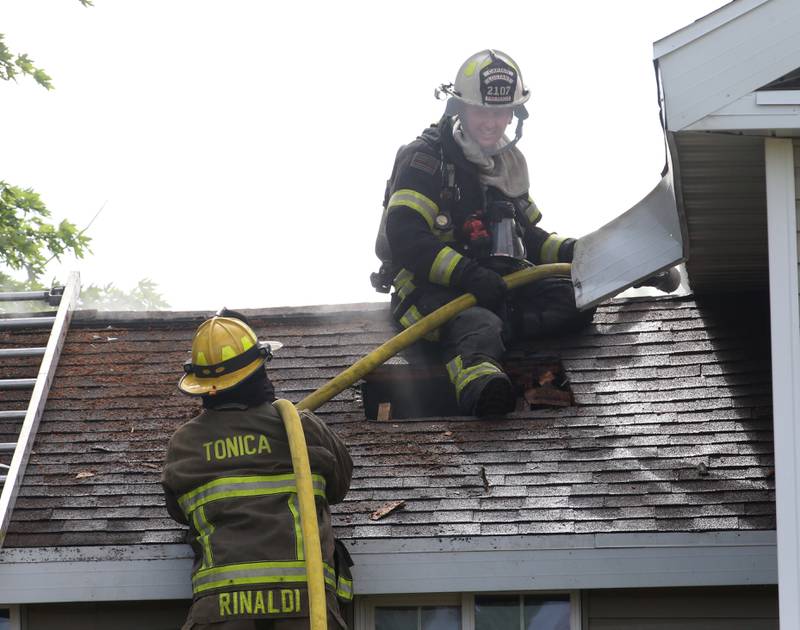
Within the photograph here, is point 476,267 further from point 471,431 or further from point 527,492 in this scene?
point 527,492

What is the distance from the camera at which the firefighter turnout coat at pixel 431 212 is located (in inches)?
272

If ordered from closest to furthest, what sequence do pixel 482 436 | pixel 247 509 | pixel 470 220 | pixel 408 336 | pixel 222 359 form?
pixel 247 509 → pixel 222 359 → pixel 482 436 → pixel 408 336 → pixel 470 220

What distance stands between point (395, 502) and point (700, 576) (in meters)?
1.39

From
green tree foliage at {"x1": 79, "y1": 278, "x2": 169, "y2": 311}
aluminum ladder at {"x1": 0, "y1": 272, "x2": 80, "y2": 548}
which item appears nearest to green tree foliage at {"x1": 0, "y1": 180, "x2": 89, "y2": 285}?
aluminum ladder at {"x1": 0, "y1": 272, "x2": 80, "y2": 548}

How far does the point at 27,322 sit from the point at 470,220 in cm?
256

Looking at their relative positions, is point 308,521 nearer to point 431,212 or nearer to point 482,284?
point 482,284

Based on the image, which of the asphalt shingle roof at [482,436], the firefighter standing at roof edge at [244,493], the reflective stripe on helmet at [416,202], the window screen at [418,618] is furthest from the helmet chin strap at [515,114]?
the window screen at [418,618]

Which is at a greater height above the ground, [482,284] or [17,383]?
[482,284]

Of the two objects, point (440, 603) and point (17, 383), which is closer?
point (440, 603)

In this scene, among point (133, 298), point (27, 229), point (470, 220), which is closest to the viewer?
point (470, 220)

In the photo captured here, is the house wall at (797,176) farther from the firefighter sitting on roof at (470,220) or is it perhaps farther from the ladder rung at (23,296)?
the ladder rung at (23,296)

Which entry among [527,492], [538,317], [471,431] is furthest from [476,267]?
[527,492]

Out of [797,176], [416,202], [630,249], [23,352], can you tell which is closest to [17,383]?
[23,352]

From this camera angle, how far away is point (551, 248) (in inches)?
296
